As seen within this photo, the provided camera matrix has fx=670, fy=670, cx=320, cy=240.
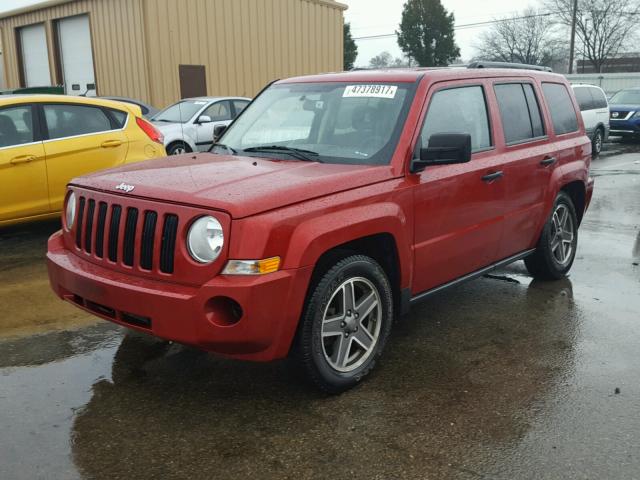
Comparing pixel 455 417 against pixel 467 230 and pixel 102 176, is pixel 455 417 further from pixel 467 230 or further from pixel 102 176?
pixel 102 176

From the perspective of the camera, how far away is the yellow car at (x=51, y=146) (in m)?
6.80

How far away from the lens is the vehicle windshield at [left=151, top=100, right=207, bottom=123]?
1345cm

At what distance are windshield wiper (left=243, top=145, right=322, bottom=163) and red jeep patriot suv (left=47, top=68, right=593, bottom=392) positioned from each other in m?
0.01

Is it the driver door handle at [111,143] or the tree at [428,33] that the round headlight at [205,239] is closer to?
the driver door handle at [111,143]

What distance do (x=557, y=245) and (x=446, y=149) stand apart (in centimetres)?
239

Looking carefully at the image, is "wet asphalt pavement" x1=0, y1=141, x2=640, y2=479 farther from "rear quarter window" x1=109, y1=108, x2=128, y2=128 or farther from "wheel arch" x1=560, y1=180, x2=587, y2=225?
"rear quarter window" x1=109, y1=108, x2=128, y2=128

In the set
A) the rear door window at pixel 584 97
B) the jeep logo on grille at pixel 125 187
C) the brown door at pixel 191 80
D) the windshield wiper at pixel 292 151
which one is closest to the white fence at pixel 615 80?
the rear door window at pixel 584 97

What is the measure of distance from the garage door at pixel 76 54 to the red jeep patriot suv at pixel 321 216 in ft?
55.4

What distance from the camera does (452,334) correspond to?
470 cm

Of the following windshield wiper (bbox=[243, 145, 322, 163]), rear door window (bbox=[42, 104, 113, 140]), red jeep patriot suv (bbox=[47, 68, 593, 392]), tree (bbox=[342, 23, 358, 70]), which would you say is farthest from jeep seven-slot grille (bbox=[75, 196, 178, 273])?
tree (bbox=[342, 23, 358, 70])

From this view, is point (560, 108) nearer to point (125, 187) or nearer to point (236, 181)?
point (236, 181)

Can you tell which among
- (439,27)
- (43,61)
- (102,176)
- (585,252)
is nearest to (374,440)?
(102,176)

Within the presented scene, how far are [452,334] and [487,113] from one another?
62.4 inches

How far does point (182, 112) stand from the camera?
13.5 m
